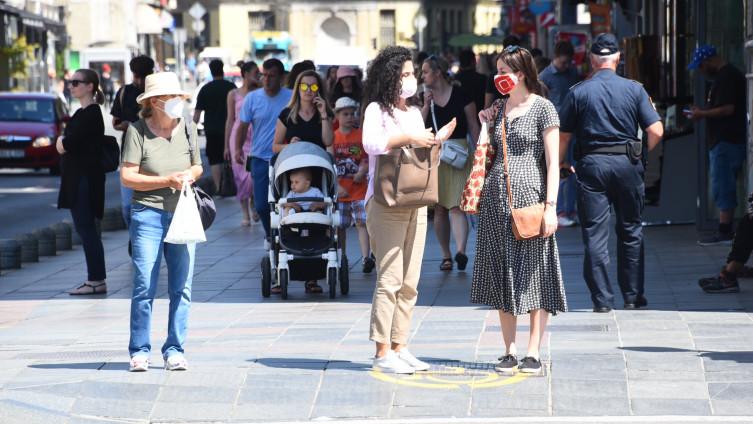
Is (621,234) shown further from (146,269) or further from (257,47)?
(257,47)

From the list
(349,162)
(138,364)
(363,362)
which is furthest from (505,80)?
(349,162)

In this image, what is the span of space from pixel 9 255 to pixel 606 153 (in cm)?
672

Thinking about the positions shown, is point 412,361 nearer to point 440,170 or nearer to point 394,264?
point 394,264

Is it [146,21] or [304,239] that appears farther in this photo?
[146,21]

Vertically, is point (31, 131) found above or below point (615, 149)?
below

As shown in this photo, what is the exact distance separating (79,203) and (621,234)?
441 centimetres

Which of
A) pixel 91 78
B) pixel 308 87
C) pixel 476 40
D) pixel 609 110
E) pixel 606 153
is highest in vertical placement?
pixel 476 40

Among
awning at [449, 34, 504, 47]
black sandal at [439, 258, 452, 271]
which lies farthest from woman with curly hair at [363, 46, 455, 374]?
awning at [449, 34, 504, 47]

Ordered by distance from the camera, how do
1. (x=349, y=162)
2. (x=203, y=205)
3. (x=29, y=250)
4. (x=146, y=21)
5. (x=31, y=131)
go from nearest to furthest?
(x=203, y=205)
(x=349, y=162)
(x=29, y=250)
(x=31, y=131)
(x=146, y=21)

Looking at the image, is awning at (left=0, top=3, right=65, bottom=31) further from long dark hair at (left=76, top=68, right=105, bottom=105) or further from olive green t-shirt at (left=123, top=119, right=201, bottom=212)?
olive green t-shirt at (left=123, top=119, right=201, bottom=212)

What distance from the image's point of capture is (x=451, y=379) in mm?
8148

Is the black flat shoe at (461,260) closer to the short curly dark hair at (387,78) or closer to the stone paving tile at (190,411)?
the short curly dark hair at (387,78)

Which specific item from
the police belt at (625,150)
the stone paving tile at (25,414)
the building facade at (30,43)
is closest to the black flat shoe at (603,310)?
the police belt at (625,150)

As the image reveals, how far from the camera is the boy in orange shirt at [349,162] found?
42.8 ft
